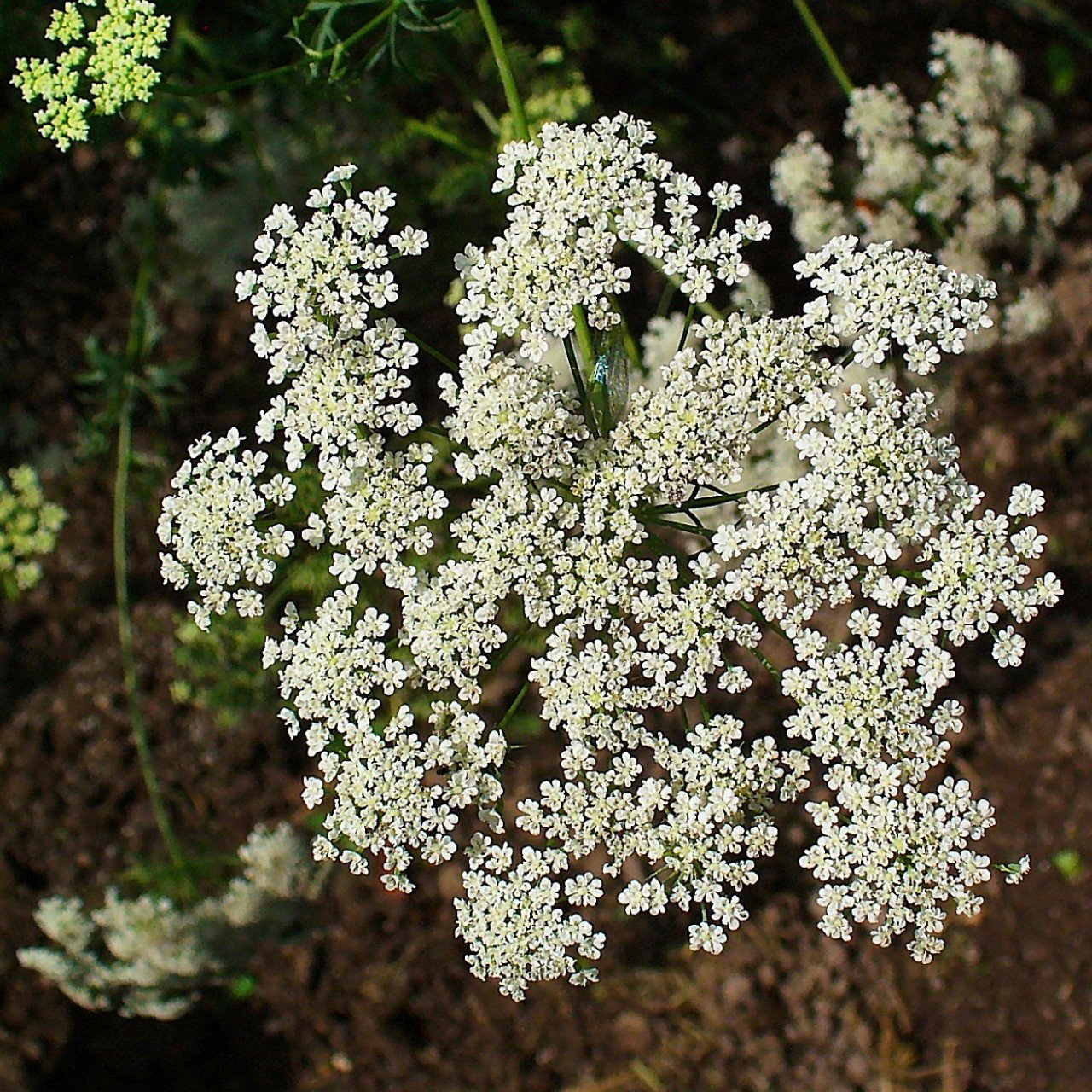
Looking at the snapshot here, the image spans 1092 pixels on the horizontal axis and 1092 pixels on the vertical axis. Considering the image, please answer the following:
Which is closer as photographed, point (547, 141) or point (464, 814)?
point (547, 141)

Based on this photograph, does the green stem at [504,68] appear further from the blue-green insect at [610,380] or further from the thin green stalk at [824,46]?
the thin green stalk at [824,46]

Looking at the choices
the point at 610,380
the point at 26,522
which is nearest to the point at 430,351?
the point at 610,380

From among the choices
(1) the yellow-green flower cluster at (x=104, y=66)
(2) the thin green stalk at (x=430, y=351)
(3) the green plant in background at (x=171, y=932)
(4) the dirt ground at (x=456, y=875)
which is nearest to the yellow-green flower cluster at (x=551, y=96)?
(2) the thin green stalk at (x=430, y=351)

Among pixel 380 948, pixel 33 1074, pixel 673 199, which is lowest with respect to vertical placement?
pixel 33 1074

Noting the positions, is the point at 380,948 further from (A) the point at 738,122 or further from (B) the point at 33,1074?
(A) the point at 738,122

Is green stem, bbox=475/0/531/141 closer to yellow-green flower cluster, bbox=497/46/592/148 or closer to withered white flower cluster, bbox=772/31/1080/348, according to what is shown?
yellow-green flower cluster, bbox=497/46/592/148

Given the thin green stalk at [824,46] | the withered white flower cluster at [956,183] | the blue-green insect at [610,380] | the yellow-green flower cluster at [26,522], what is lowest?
the blue-green insect at [610,380]

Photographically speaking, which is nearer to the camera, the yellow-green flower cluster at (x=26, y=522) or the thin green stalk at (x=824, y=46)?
the thin green stalk at (x=824, y=46)

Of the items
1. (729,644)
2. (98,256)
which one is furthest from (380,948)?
(98,256)
